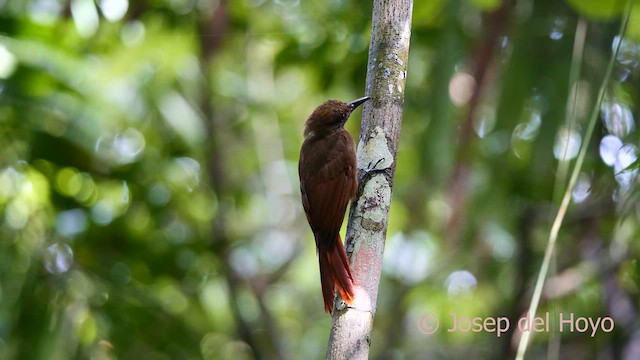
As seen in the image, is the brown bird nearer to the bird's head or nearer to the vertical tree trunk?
the bird's head

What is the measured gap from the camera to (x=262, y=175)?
18.9ft

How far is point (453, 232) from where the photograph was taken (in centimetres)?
503

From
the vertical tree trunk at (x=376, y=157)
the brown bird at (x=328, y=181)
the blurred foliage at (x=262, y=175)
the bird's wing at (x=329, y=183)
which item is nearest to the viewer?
the vertical tree trunk at (x=376, y=157)

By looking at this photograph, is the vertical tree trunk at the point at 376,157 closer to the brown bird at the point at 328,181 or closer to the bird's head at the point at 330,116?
the brown bird at the point at 328,181

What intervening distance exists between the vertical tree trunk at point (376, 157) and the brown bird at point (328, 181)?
0.35 metres

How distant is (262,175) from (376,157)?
3563 millimetres

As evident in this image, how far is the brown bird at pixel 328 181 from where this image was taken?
108 inches

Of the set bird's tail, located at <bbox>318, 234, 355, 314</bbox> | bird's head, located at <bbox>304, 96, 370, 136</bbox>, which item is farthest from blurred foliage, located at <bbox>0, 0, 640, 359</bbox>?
bird's tail, located at <bbox>318, 234, 355, 314</bbox>

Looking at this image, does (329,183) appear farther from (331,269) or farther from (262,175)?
(262,175)

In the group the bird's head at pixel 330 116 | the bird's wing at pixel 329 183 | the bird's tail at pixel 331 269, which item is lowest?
the bird's tail at pixel 331 269

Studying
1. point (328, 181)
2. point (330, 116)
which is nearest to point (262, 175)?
point (330, 116)

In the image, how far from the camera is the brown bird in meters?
2.75

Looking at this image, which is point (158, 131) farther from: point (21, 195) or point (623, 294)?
point (623, 294)

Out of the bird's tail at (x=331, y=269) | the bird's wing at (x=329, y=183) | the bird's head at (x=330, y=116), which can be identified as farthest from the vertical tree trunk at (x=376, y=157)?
the bird's head at (x=330, y=116)
